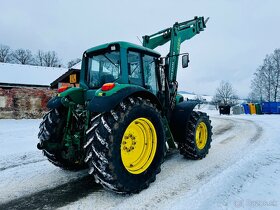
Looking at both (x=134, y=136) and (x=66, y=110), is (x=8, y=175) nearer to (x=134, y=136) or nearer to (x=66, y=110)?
(x=66, y=110)

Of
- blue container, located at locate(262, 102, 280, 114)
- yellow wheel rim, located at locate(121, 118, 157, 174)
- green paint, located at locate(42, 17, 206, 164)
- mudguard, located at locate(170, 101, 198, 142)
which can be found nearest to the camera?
yellow wheel rim, located at locate(121, 118, 157, 174)

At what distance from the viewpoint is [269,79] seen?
153 feet

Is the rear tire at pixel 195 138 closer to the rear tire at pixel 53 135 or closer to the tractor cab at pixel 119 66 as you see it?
the tractor cab at pixel 119 66

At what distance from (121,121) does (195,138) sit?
221 cm

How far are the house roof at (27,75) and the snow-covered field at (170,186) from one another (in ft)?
63.1

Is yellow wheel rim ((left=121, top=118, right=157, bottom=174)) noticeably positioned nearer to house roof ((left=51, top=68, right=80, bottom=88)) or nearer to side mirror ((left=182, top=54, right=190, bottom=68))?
side mirror ((left=182, top=54, right=190, bottom=68))

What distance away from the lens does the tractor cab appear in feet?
13.0

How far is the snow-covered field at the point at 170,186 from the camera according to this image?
3.01m

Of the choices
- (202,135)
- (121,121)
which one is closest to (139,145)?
(121,121)

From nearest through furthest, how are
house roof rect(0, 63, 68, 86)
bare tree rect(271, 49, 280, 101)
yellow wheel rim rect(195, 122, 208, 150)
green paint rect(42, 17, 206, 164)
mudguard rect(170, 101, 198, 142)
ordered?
1. green paint rect(42, 17, 206, 164)
2. mudguard rect(170, 101, 198, 142)
3. yellow wheel rim rect(195, 122, 208, 150)
4. house roof rect(0, 63, 68, 86)
5. bare tree rect(271, 49, 280, 101)

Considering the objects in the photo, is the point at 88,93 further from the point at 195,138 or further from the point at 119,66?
the point at 195,138

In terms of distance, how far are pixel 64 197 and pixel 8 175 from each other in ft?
4.89

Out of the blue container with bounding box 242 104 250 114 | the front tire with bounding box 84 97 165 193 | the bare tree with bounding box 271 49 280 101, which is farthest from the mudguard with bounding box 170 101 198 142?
the bare tree with bounding box 271 49 280 101

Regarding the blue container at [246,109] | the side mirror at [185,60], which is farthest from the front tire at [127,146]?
the blue container at [246,109]
